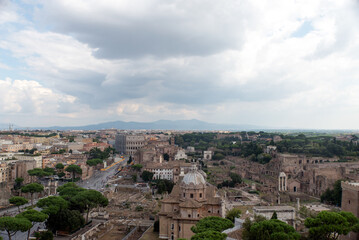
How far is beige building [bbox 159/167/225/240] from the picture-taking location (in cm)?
2677

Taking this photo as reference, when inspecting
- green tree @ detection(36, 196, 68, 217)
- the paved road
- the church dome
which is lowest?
the paved road

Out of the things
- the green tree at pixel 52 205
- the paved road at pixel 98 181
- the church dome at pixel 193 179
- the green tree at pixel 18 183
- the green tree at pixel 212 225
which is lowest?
the paved road at pixel 98 181

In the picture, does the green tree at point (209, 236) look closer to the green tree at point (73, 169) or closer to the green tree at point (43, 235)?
the green tree at point (43, 235)

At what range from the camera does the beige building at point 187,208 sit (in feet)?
87.8

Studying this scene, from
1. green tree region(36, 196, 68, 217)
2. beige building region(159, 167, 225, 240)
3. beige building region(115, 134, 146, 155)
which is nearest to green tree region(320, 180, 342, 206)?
beige building region(159, 167, 225, 240)

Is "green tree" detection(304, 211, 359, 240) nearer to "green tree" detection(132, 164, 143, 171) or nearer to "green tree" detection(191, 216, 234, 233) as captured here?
"green tree" detection(191, 216, 234, 233)

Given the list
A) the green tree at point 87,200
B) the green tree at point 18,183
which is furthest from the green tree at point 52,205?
the green tree at point 18,183

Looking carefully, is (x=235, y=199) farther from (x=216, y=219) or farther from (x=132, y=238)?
(x=216, y=219)

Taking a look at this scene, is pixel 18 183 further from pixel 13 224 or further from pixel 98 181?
pixel 13 224

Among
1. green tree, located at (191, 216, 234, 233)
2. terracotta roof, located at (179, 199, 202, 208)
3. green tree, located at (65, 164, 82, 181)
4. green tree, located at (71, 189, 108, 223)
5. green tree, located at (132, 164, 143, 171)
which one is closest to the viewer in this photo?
green tree, located at (191, 216, 234, 233)

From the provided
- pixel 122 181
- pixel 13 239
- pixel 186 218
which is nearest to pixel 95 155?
pixel 122 181

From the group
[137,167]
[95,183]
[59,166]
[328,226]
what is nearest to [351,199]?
[328,226]

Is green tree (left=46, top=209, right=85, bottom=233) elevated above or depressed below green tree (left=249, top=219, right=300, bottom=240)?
below

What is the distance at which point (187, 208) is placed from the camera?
87.9 feet
